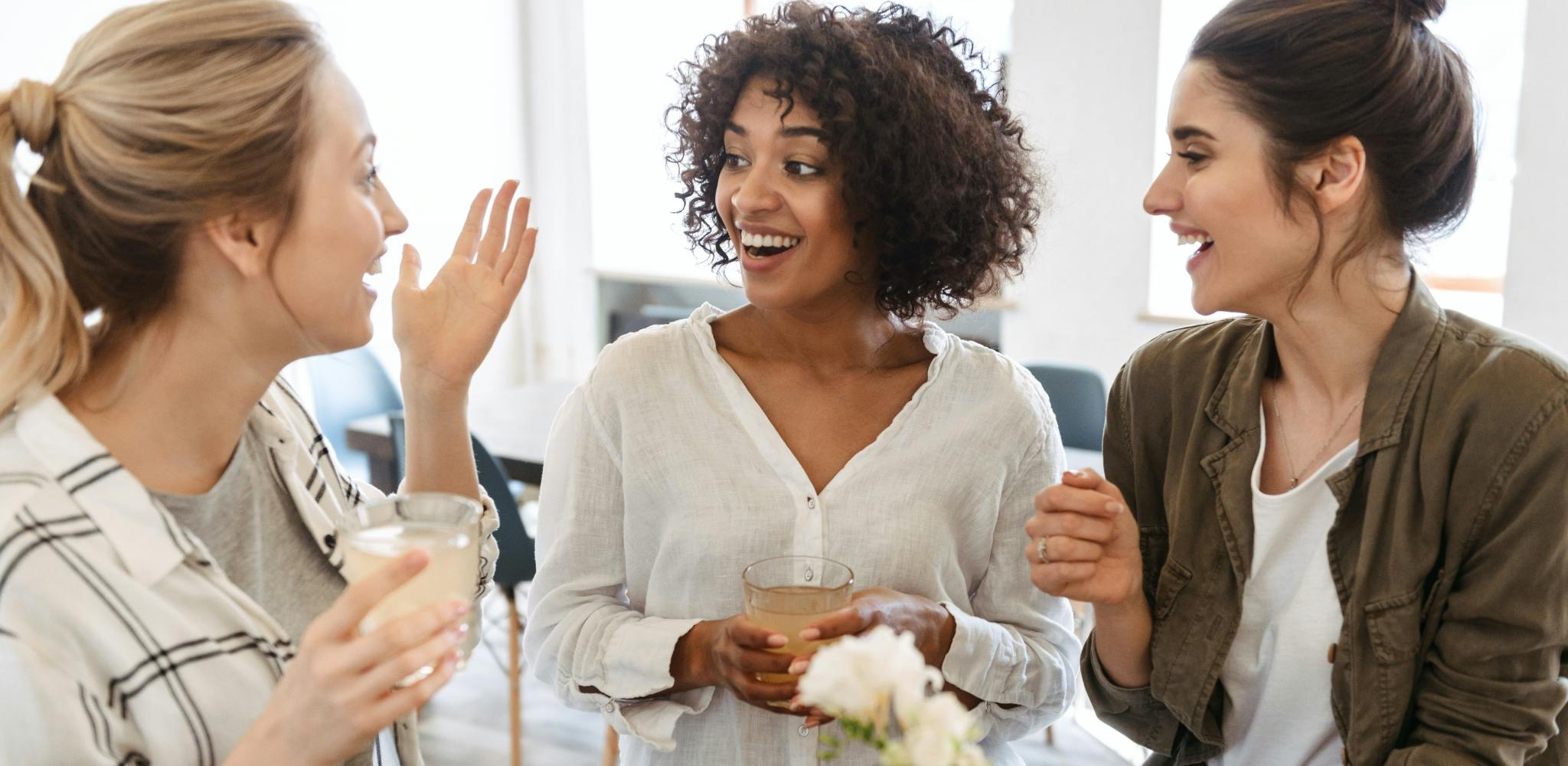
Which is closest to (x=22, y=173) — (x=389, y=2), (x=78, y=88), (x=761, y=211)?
(x=78, y=88)

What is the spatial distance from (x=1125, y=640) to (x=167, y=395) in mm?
1066

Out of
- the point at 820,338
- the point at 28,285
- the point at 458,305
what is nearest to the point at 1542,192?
the point at 820,338

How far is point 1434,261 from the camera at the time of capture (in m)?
4.34

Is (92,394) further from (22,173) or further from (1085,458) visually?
(1085,458)

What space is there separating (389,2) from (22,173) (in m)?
4.81

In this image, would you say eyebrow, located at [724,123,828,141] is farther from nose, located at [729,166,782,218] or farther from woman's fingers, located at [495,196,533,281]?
woman's fingers, located at [495,196,533,281]

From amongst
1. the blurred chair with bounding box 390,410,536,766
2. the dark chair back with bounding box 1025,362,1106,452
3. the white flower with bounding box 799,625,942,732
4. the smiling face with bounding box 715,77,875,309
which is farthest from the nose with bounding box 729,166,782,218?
the dark chair back with bounding box 1025,362,1106,452

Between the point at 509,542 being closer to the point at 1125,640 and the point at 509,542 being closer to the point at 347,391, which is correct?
the point at 347,391

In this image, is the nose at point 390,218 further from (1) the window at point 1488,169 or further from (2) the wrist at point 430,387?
(1) the window at point 1488,169

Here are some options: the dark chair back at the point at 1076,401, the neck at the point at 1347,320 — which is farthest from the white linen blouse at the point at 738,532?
the dark chair back at the point at 1076,401

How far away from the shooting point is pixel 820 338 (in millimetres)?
1602

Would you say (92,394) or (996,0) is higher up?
(996,0)

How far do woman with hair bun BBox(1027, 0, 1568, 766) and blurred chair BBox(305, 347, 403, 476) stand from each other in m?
2.93

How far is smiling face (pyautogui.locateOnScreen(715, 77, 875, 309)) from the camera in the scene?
150 cm
